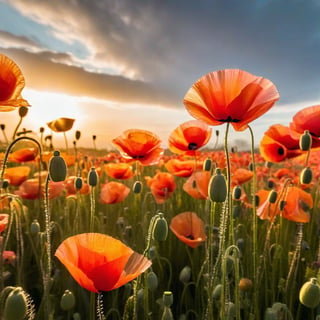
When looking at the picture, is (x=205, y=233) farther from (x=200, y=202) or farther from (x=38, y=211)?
(x=38, y=211)

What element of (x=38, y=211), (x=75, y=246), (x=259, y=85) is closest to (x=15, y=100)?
(x=75, y=246)

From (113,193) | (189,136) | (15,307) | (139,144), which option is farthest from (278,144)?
(15,307)

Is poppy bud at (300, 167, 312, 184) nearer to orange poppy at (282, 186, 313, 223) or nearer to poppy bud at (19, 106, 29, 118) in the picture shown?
orange poppy at (282, 186, 313, 223)

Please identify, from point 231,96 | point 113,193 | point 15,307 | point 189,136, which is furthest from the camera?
point 113,193

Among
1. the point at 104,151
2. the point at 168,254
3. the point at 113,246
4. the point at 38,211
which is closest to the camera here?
the point at 113,246

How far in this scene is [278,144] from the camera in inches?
93.0

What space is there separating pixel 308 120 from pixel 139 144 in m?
0.87

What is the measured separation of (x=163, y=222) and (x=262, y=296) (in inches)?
46.3

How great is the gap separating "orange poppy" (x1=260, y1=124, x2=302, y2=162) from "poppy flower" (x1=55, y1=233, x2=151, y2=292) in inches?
54.0

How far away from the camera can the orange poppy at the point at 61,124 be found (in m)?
2.73

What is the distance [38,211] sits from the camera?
305 cm

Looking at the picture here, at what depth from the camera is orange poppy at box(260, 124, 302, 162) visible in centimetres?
221

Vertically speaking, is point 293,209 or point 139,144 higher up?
point 139,144

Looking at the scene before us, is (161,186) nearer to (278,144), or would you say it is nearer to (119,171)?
(119,171)
